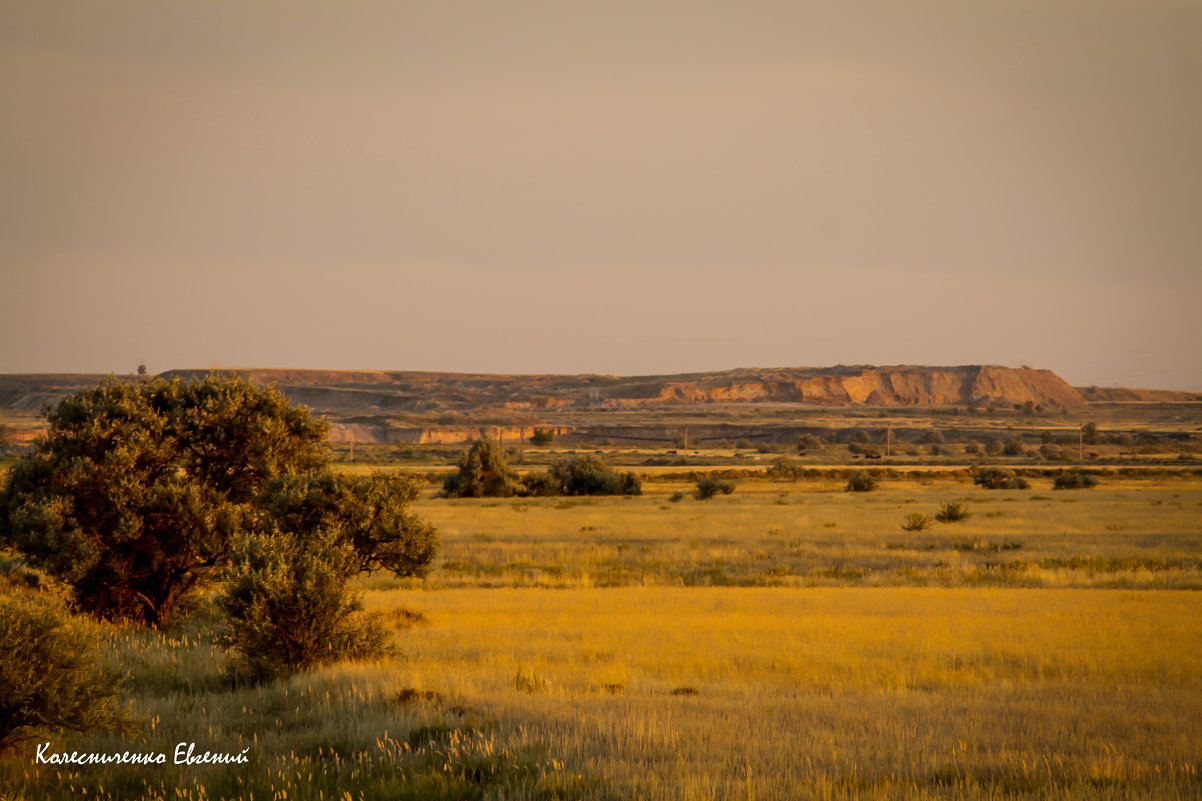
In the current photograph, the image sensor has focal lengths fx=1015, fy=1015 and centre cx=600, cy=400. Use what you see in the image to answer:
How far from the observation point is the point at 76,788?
285 inches

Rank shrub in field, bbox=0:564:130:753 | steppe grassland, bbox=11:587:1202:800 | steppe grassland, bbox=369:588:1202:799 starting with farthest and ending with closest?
shrub in field, bbox=0:564:130:753
steppe grassland, bbox=369:588:1202:799
steppe grassland, bbox=11:587:1202:800

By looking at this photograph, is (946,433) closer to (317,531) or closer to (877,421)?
(877,421)

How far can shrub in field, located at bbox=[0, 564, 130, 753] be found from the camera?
744 cm

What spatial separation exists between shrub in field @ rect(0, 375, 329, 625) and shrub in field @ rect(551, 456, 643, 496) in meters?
38.8

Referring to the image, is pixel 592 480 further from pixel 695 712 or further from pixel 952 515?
pixel 695 712

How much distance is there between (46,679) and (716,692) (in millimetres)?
6047

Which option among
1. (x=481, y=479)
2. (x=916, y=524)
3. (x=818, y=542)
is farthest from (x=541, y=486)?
(x=818, y=542)

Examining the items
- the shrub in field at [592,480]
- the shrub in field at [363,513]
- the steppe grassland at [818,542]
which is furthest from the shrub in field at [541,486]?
the shrub in field at [363,513]

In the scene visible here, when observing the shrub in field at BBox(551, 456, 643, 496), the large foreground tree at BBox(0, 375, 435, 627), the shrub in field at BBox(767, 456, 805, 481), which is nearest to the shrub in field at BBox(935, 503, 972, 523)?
the shrub in field at BBox(551, 456, 643, 496)

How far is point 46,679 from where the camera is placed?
757 cm

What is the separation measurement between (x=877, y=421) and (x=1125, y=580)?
14180cm

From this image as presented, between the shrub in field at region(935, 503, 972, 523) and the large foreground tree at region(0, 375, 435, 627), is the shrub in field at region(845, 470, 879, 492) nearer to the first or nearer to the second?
the shrub in field at region(935, 503, 972, 523)

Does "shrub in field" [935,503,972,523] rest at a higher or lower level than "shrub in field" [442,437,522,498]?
higher

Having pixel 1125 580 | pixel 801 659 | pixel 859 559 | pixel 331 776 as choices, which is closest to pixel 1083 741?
pixel 801 659
